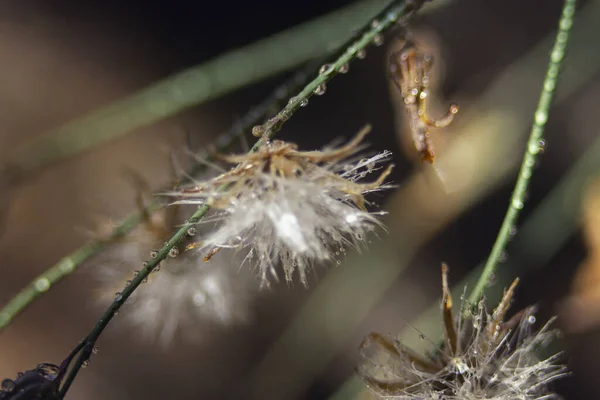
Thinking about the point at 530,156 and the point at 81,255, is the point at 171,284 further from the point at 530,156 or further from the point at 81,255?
the point at 530,156

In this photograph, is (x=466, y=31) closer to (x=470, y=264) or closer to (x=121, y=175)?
(x=470, y=264)

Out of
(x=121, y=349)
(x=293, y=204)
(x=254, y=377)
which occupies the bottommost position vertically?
(x=293, y=204)

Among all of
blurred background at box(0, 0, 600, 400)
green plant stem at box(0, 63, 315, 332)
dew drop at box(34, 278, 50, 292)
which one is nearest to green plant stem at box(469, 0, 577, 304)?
green plant stem at box(0, 63, 315, 332)

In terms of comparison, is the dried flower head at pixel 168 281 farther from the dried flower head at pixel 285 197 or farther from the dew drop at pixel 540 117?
the dew drop at pixel 540 117

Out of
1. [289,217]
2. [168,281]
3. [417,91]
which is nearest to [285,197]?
[289,217]

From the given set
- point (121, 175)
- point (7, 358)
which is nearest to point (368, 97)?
point (121, 175)

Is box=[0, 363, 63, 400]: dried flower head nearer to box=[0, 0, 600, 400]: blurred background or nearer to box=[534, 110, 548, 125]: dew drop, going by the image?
box=[534, 110, 548, 125]: dew drop

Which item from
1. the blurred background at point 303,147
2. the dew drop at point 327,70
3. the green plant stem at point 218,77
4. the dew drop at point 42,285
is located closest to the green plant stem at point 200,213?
the dew drop at point 327,70
